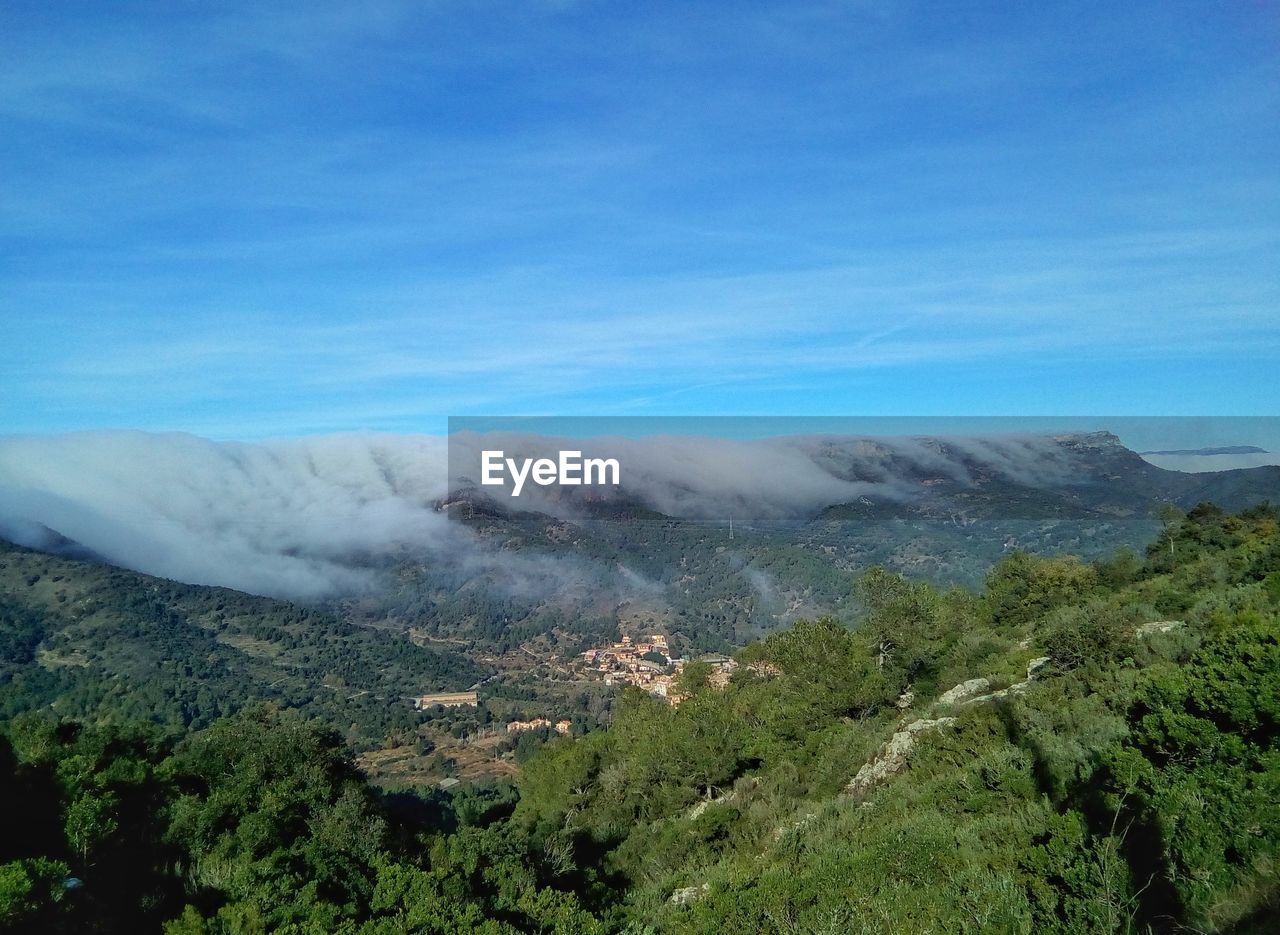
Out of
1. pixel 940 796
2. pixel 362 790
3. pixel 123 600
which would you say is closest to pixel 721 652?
pixel 123 600

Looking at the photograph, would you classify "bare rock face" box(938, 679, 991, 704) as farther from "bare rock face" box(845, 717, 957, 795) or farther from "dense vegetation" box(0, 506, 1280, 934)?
"bare rock face" box(845, 717, 957, 795)

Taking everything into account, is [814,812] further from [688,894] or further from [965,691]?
[965,691]

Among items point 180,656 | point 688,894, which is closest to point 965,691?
point 688,894

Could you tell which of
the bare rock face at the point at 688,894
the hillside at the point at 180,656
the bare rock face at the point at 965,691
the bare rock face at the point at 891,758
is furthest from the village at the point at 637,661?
the bare rock face at the point at 688,894

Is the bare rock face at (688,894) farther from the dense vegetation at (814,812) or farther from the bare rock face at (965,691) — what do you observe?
the bare rock face at (965,691)

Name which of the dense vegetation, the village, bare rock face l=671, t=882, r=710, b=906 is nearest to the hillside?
the village
